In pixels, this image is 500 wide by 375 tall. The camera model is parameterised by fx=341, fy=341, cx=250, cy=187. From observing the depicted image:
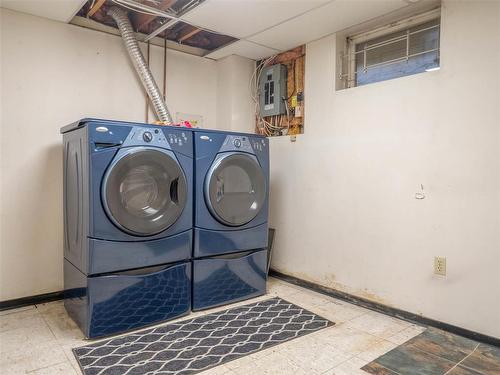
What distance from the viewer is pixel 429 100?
89.9 inches

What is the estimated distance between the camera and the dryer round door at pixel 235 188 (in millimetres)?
2471

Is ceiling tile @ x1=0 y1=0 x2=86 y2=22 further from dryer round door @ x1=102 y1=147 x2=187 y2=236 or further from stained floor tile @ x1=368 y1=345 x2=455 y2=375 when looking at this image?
stained floor tile @ x1=368 y1=345 x2=455 y2=375

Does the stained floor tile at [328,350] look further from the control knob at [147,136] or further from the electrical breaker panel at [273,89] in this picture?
the electrical breaker panel at [273,89]

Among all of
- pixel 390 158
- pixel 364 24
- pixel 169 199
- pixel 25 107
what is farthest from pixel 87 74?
pixel 390 158

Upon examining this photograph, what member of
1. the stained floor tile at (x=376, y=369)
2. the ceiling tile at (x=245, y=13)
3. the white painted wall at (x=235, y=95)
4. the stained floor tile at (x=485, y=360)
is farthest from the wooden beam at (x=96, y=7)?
the stained floor tile at (x=485, y=360)

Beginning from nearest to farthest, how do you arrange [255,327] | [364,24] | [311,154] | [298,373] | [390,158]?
[298,373]
[255,327]
[390,158]
[364,24]
[311,154]

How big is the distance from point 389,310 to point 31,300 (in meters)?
2.66

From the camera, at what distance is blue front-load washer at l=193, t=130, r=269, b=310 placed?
2.44 metres

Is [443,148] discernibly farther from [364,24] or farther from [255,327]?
[255,327]

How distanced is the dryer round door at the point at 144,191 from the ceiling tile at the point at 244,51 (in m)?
1.47

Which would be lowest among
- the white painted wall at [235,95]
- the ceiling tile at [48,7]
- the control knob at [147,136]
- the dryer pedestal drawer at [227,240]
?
the dryer pedestal drawer at [227,240]

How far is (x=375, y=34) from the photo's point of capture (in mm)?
2742

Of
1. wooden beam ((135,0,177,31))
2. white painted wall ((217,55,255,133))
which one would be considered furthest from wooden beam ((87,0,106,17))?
white painted wall ((217,55,255,133))

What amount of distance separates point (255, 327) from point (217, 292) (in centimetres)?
44
